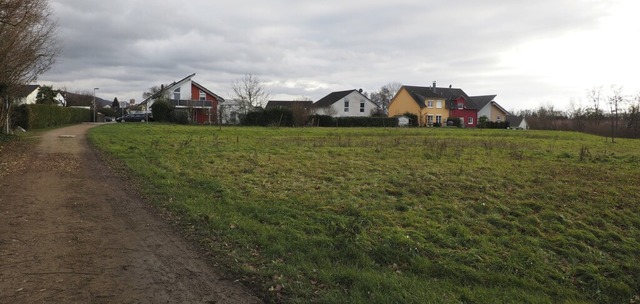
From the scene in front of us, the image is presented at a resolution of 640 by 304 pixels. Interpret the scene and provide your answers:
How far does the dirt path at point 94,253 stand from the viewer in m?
4.49

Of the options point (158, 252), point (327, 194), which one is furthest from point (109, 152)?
point (158, 252)

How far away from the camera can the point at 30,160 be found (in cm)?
1427

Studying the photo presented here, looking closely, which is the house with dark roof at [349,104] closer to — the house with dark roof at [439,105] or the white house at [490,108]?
the house with dark roof at [439,105]

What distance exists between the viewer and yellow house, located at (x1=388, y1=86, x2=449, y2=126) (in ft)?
249

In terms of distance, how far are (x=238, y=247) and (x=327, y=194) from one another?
3.64 m

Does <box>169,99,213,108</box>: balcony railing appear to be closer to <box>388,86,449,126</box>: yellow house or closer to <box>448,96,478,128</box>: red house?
<box>388,86,449,126</box>: yellow house

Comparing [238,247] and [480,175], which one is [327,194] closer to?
[238,247]

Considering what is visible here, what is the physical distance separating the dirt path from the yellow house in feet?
227

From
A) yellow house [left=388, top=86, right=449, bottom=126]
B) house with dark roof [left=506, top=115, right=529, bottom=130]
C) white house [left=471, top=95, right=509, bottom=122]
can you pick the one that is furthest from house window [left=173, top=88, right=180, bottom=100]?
house with dark roof [left=506, top=115, right=529, bottom=130]

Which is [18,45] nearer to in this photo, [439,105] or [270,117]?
[270,117]

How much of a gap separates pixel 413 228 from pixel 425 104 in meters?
71.5

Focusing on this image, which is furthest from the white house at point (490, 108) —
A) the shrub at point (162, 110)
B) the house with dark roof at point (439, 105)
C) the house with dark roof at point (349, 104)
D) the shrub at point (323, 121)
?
the shrub at point (162, 110)

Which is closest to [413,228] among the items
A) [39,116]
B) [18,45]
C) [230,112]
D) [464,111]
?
[18,45]

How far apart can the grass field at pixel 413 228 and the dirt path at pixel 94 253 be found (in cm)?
47
